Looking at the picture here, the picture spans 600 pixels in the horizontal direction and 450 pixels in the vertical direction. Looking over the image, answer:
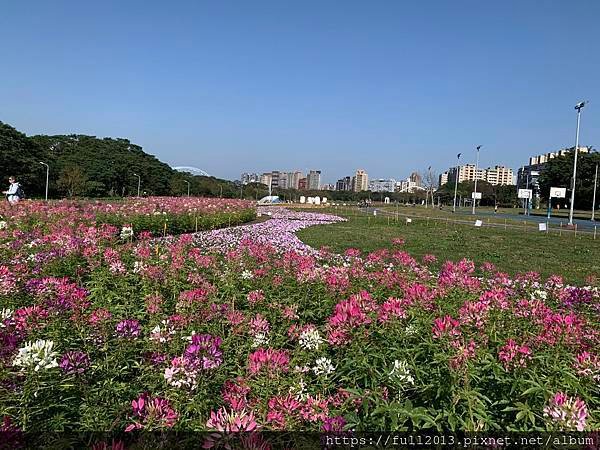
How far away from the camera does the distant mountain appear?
4859 cm

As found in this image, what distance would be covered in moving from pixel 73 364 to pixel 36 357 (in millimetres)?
240

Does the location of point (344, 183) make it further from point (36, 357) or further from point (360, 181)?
point (36, 357)

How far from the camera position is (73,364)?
1957 mm

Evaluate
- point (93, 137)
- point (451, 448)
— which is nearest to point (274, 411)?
point (451, 448)

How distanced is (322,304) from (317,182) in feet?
495

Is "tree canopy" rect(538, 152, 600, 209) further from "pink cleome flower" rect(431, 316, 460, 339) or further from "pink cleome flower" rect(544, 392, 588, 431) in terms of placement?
"pink cleome flower" rect(544, 392, 588, 431)

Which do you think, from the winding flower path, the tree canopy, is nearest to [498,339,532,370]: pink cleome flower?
the winding flower path

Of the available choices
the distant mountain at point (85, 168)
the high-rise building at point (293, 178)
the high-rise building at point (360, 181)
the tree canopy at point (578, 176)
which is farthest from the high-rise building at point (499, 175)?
the distant mountain at point (85, 168)

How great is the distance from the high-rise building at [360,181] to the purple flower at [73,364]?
151137 mm

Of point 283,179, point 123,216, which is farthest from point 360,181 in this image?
point 123,216

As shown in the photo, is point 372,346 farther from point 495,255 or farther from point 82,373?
Result: point 495,255

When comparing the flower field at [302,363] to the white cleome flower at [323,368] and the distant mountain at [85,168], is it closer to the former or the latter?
the white cleome flower at [323,368]

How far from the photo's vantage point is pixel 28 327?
7.61 feet

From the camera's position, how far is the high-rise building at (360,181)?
153375 mm
